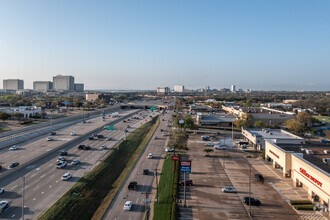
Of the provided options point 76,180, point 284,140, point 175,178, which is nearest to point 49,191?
point 76,180

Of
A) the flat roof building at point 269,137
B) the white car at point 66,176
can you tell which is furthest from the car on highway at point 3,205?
the flat roof building at point 269,137

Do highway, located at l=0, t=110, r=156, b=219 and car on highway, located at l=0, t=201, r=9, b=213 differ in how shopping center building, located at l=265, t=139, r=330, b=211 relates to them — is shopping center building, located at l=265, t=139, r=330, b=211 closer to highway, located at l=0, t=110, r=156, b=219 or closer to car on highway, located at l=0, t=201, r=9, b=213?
highway, located at l=0, t=110, r=156, b=219

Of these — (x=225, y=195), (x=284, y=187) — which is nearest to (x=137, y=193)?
(x=225, y=195)

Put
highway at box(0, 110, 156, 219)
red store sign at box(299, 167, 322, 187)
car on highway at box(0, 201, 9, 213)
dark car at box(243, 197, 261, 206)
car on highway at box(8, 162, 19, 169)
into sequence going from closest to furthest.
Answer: car on highway at box(0, 201, 9, 213) → highway at box(0, 110, 156, 219) → red store sign at box(299, 167, 322, 187) → dark car at box(243, 197, 261, 206) → car on highway at box(8, 162, 19, 169)

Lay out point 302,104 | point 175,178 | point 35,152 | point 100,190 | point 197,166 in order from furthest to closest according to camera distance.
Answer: point 302,104
point 35,152
point 197,166
point 175,178
point 100,190

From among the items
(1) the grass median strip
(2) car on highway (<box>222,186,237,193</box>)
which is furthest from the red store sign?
(1) the grass median strip

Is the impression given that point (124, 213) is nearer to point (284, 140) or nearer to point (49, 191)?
point (49, 191)
